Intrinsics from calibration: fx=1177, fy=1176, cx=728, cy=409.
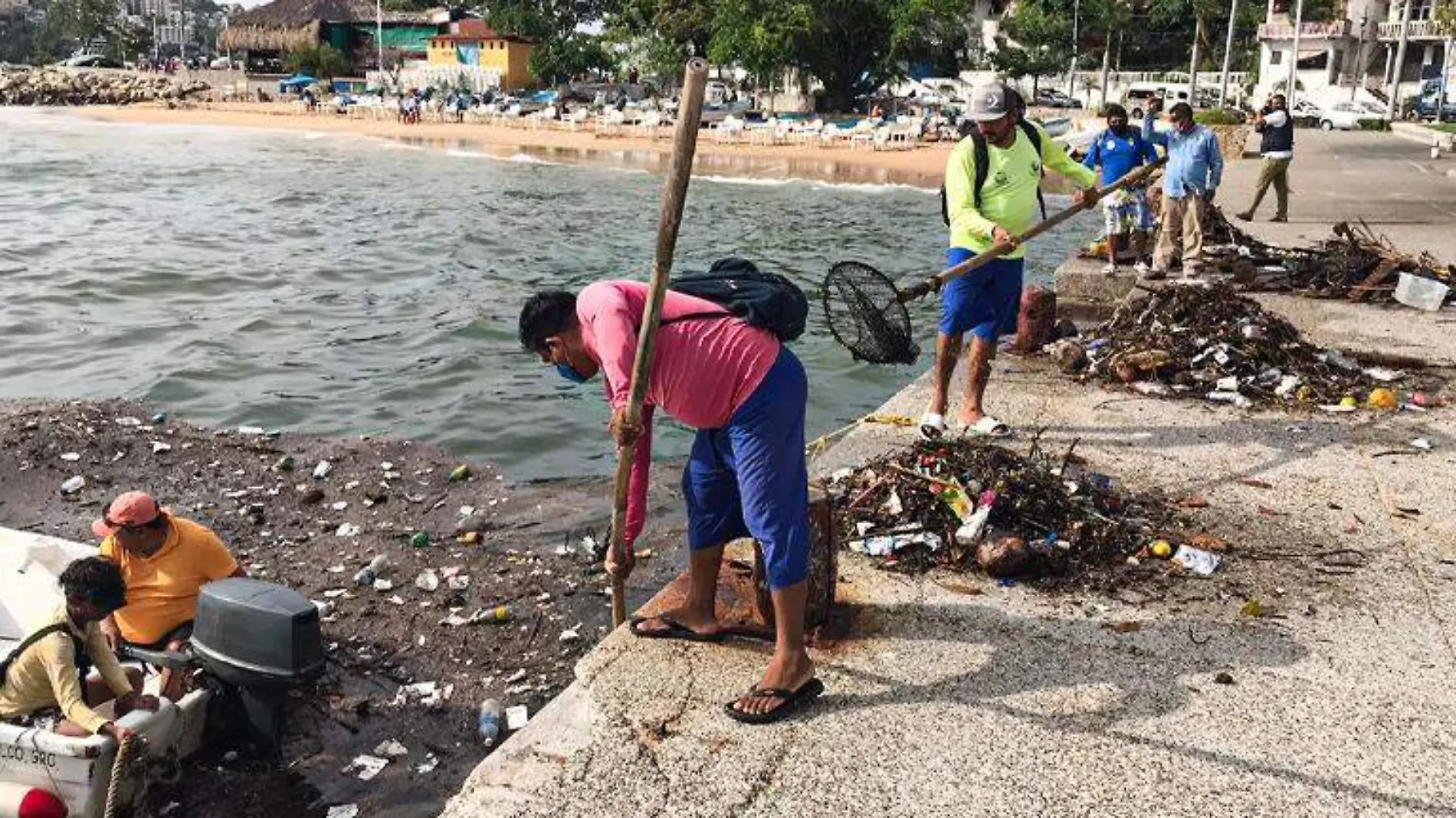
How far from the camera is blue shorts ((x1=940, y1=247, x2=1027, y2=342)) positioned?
647 centimetres

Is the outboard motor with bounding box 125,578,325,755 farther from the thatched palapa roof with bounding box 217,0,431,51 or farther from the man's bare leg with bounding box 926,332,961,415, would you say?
the thatched palapa roof with bounding box 217,0,431,51

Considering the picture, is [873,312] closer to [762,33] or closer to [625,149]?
[625,149]

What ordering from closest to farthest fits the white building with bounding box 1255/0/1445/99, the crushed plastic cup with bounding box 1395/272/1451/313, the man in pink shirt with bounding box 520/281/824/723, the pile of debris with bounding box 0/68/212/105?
the man in pink shirt with bounding box 520/281/824/723 → the crushed plastic cup with bounding box 1395/272/1451/313 → the white building with bounding box 1255/0/1445/99 → the pile of debris with bounding box 0/68/212/105

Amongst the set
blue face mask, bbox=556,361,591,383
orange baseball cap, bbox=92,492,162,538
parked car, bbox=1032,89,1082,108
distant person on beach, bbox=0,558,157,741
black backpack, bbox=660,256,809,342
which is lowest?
distant person on beach, bbox=0,558,157,741

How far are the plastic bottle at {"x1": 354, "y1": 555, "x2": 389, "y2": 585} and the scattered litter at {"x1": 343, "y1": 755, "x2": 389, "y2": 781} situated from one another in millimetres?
1832

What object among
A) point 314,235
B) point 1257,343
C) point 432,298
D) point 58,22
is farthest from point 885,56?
point 58,22

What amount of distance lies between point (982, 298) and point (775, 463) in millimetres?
3184

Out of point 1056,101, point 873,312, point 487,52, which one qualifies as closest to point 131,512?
point 873,312

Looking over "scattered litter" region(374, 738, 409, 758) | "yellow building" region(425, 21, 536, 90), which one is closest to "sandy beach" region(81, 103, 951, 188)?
"yellow building" region(425, 21, 536, 90)

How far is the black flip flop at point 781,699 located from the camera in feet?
12.4

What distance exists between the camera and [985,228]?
627 centimetres

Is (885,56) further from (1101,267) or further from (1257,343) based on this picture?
(1257,343)

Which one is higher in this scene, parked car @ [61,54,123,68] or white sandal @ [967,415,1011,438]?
parked car @ [61,54,123,68]

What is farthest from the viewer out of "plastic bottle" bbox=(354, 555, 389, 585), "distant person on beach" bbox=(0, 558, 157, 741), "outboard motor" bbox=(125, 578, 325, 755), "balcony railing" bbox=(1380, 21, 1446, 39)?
"balcony railing" bbox=(1380, 21, 1446, 39)
